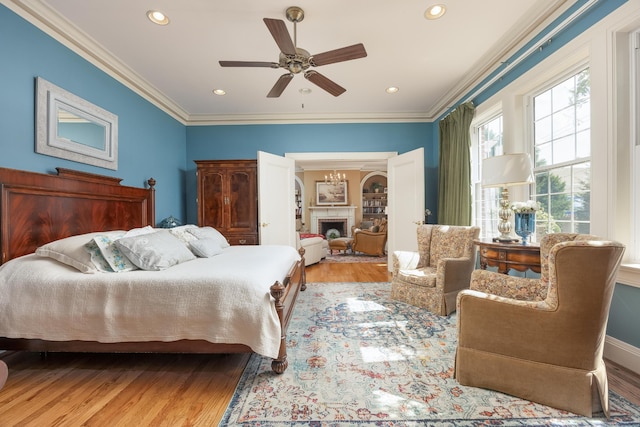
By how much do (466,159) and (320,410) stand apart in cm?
346

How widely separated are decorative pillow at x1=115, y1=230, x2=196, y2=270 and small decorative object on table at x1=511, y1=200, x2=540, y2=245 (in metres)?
2.86

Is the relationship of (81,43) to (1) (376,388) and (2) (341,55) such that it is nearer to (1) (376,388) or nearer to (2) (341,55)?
(2) (341,55)

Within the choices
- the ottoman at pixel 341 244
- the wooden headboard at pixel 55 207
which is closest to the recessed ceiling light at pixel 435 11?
the wooden headboard at pixel 55 207

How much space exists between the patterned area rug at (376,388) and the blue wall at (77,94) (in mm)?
2479

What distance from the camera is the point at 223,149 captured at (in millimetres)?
4926

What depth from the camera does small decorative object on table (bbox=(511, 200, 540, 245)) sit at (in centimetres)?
233

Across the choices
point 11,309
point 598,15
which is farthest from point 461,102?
point 11,309

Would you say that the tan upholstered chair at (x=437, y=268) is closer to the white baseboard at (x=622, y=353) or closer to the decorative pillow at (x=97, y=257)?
the white baseboard at (x=622, y=353)

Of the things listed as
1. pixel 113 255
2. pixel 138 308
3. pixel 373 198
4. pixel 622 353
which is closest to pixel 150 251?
pixel 113 255

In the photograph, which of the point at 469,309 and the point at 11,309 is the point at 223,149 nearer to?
the point at 11,309

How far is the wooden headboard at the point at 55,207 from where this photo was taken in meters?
1.97

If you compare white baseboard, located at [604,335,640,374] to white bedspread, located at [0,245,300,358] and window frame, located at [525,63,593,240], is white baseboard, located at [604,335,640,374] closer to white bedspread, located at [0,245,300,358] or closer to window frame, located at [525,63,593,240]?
window frame, located at [525,63,593,240]

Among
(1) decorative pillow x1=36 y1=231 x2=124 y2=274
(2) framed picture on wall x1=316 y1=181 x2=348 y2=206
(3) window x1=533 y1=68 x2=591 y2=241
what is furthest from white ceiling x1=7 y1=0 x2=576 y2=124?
(2) framed picture on wall x1=316 y1=181 x2=348 y2=206

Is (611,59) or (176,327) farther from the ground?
(611,59)
